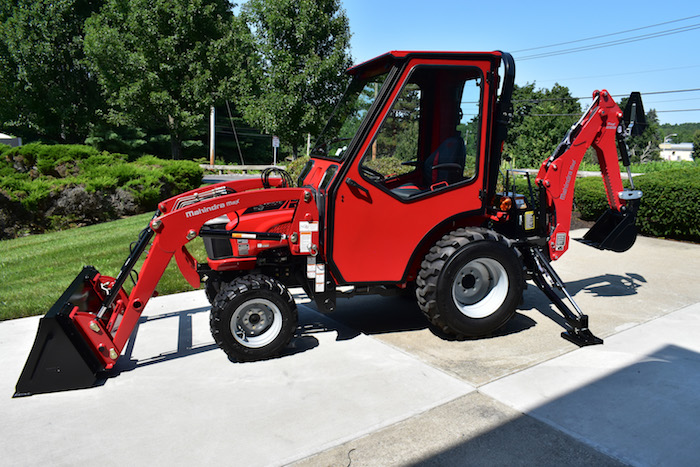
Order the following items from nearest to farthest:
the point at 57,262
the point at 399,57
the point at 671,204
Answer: the point at 399,57 → the point at 57,262 → the point at 671,204

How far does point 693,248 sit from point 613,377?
20.3 ft

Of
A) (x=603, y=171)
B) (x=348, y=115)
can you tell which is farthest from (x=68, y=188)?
(x=603, y=171)

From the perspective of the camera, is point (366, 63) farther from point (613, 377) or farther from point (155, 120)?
point (155, 120)

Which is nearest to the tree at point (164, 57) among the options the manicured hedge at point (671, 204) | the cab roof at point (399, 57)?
the manicured hedge at point (671, 204)

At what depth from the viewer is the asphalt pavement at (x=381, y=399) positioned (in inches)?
116

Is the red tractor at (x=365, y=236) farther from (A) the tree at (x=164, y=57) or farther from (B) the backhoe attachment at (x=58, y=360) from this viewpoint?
(A) the tree at (x=164, y=57)

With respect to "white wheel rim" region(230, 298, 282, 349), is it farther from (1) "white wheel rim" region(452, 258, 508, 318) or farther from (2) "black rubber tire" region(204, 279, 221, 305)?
(1) "white wheel rim" region(452, 258, 508, 318)

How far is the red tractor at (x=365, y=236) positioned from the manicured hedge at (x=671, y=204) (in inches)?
203

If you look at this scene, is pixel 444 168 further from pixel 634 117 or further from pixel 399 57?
pixel 634 117

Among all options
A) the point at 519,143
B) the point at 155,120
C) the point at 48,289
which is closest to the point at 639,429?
the point at 48,289

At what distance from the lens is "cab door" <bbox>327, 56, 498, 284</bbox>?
13.6ft

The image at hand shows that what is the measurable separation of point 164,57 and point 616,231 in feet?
74.9

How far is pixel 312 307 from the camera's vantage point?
5.59m

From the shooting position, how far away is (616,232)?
5309mm
